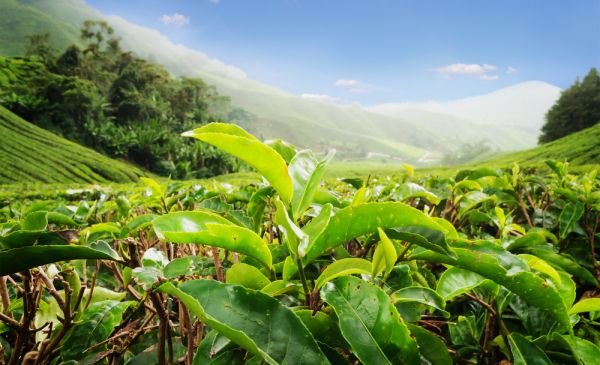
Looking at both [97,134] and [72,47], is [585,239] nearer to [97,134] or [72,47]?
[97,134]

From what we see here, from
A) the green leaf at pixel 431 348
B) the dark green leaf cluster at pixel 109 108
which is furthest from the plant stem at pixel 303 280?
the dark green leaf cluster at pixel 109 108

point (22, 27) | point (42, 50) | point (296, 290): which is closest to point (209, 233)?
point (296, 290)

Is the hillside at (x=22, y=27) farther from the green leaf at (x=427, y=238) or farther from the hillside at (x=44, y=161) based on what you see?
the green leaf at (x=427, y=238)

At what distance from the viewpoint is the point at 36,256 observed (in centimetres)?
53

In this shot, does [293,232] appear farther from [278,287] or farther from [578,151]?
[578,151]

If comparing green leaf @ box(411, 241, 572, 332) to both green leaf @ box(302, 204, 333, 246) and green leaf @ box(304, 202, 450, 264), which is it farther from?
green leaf @ box(302, 204, 333, 246)

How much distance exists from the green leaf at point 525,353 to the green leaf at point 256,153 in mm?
619

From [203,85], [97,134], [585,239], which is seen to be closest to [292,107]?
[203,85]

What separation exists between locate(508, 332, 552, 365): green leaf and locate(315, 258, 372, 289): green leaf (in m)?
0.40

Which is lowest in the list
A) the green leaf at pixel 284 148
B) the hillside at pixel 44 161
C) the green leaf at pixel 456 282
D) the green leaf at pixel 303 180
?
the hillside at pixel 44 161

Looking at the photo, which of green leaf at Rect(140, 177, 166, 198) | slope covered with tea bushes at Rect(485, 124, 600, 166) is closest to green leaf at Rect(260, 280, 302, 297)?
green leaf at Rect(140, 177, 166, 198)

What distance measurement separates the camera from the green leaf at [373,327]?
538 mm

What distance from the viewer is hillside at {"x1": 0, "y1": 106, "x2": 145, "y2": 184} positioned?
19453mm

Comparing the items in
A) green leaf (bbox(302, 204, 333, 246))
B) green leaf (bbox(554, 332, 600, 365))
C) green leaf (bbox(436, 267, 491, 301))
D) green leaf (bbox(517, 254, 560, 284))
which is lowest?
green leaf (bbox(554, 332, 600, 365))
